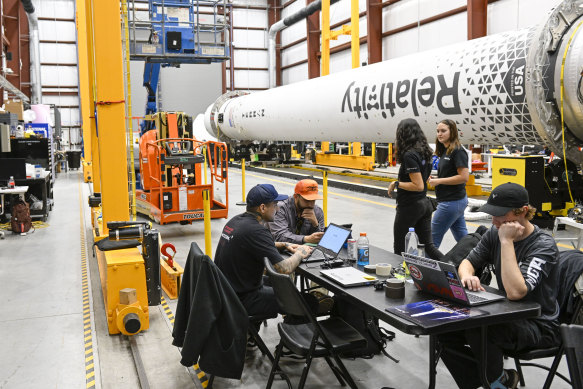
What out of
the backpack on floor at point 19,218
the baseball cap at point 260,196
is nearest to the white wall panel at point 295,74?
the backpack on floor at point 19,218

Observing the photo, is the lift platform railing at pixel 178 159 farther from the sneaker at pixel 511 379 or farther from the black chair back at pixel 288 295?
the sneaker at pixel 511 379

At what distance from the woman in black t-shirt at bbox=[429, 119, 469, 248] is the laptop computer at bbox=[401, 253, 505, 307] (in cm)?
226

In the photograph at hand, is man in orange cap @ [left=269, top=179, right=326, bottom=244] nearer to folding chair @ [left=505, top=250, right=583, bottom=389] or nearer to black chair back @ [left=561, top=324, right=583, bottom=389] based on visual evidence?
folding chair @ [left=505, top=250, right=583, bottom=389]

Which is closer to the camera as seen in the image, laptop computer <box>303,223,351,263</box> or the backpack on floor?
laptop computer <box>303,223,351,263</box>

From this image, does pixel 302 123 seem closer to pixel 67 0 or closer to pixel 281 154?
pixel 281 154

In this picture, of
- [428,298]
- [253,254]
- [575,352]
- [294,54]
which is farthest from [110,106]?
[294,54]

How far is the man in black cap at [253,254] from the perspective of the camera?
362cm

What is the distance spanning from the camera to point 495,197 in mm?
2943

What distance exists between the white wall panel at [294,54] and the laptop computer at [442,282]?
27081 mm

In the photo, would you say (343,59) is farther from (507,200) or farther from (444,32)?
(507,200)

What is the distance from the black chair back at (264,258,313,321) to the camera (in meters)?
2.98

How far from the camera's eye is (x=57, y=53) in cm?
2845

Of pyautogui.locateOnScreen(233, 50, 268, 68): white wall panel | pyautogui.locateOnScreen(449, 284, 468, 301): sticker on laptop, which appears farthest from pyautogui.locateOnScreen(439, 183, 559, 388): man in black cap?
pyautogui.locateOnScreen(233, 50, 268, 68): white wall panel

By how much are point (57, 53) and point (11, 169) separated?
70.9ft
